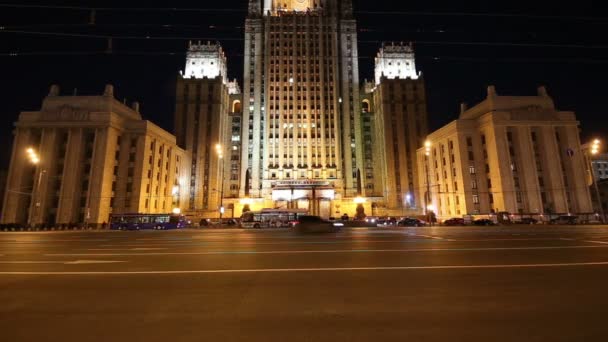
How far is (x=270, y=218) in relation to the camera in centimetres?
5166

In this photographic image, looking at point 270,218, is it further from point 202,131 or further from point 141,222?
point 202,131

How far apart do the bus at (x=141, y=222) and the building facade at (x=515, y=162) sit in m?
50.6

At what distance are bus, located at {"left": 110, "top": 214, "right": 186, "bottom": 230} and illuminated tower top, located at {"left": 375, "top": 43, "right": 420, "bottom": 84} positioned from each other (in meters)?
75.5

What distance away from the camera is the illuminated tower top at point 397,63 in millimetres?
97000

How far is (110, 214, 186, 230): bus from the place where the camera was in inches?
1966

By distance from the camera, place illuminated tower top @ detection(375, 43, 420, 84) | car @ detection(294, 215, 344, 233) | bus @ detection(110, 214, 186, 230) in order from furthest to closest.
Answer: illuminated tower top @ detection(375, 43, 420, 84) < bus @ detection(110, 214, 186, 230) < car @ detection(294, 215, 344, 233)

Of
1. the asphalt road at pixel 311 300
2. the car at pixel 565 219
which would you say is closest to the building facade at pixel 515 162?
the car at pixel 565 219

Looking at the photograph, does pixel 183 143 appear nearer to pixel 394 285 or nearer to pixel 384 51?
pixel 384 51

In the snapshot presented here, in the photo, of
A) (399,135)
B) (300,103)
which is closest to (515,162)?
(399,135)

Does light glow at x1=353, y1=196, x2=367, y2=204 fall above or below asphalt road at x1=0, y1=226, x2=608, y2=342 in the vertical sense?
above

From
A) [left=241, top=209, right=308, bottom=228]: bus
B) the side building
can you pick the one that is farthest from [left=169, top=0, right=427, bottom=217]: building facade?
[left=241, top=209, right=308, bottom=228]: bus

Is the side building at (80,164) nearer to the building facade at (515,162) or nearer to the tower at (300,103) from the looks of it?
the tower at (300,103)

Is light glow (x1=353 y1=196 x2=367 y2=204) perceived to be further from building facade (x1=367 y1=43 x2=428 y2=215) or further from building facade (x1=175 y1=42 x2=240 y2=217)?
building facade (x1=175 y1=42 x2=240 y2=217)

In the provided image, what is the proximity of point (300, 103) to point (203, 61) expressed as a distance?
35923mm
